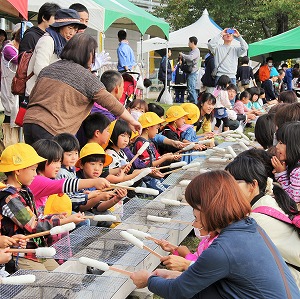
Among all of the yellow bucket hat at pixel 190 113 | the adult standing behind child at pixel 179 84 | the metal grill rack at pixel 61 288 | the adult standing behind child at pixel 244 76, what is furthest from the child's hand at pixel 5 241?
the adult standing behind child at pixel 179 84

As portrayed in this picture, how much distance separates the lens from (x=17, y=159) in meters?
4.06

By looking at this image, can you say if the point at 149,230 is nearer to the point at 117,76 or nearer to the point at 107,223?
the point at 107,223

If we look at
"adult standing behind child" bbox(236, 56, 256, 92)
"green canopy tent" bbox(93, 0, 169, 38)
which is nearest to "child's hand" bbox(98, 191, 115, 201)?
"green canopy tent" bbox(93, 0, 169, 38)

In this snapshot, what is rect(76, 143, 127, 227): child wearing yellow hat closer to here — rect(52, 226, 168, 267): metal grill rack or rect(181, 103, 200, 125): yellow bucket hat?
rect(52, 226, 168, 267): metal grill rack

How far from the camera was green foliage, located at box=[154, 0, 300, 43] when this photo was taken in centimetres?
2930

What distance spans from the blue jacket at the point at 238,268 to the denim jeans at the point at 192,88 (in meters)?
15.4

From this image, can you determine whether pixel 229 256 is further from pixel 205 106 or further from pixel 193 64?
pixel 193 64

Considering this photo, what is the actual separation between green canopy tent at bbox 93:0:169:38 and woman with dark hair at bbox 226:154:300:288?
27.3 feet

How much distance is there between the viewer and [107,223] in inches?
205

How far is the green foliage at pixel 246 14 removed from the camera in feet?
96.1


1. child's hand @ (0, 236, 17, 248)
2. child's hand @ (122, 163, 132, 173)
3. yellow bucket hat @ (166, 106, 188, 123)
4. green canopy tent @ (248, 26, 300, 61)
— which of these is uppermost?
green canopy tent @ (248, 26, 300, 61)

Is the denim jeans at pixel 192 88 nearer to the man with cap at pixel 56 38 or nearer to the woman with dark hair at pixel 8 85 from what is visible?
the woman with dark hair at pixel 8 85

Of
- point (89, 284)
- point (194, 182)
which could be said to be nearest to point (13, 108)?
point (89, 284)

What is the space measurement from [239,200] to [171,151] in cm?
472
